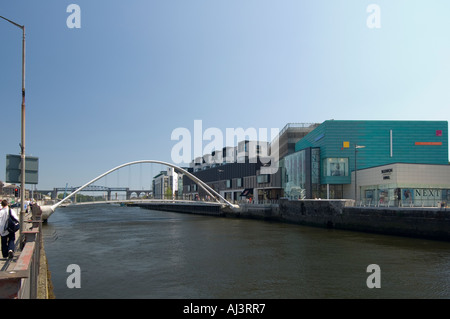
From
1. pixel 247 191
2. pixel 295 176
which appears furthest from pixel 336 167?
pixel 247 191

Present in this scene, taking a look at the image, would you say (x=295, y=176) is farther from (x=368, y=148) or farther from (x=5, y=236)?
(x=5, y=236)

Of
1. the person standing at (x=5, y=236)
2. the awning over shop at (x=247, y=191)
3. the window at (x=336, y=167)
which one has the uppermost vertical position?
the window at (x=336, y=167)

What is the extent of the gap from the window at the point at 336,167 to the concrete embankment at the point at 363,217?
11.0 metres

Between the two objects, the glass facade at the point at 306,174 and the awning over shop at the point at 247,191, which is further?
the awning over shop at the point at 247,191

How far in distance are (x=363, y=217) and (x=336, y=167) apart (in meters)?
23.7

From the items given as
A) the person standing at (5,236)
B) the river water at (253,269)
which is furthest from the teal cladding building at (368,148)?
the person standing at (5,236)

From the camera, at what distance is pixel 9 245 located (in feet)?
34.0

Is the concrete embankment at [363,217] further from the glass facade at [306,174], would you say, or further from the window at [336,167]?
the window at [336,167]

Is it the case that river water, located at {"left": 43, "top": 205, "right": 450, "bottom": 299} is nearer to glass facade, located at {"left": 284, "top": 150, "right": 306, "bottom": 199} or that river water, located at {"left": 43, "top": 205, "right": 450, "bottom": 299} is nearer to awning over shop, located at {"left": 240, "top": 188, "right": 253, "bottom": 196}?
glass facade, located at {"left": 284, "top": 150, "right": 306, "bottom": 199}

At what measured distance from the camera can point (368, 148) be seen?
206 feet

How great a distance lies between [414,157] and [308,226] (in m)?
28.3

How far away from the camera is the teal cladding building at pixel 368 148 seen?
204 feet
